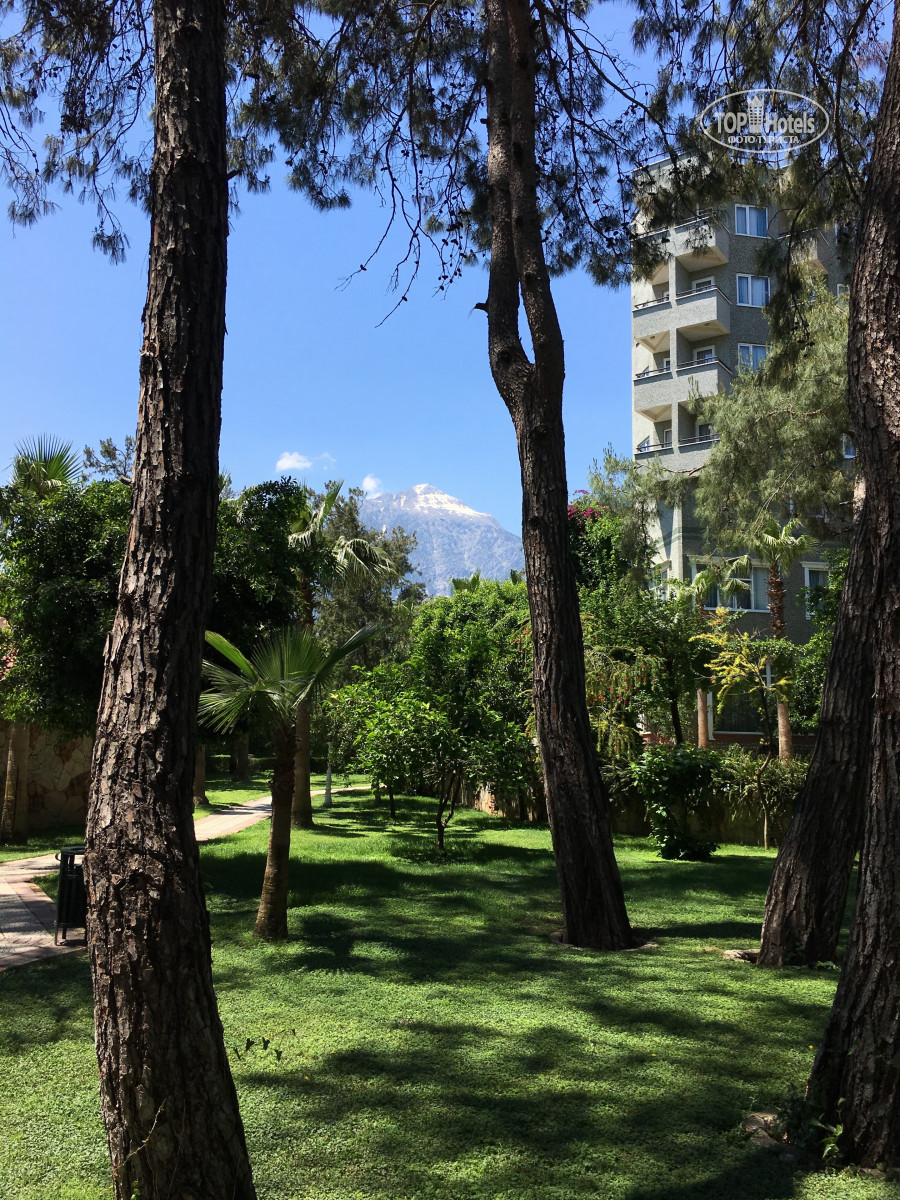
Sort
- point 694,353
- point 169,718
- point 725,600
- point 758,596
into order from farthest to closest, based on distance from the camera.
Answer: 1. point 694,353
2. point 758,596
3. point 725,600
4. point 169,718

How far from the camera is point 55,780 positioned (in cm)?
1727

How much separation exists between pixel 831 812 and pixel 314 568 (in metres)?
9.74

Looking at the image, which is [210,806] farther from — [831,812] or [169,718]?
[169,718]

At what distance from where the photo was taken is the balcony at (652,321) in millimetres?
28859

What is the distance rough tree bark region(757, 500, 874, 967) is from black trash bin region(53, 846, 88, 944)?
19.6 ft

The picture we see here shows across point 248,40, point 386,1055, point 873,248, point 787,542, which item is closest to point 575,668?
point 386,1055

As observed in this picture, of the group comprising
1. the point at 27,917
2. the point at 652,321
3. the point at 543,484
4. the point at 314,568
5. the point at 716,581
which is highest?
the point at 652,321

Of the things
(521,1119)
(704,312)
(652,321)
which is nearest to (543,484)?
(521,1119)

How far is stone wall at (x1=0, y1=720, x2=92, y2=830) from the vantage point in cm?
1695

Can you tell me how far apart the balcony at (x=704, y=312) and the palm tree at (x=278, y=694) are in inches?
939

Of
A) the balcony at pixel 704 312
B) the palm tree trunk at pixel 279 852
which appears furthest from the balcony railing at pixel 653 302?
the palm tree trunk at pixel 279 852

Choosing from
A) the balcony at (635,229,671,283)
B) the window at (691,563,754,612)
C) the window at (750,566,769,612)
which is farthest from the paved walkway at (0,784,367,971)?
the window at (750,566,769,612)

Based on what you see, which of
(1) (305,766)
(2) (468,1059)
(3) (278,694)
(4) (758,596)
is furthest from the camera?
(4) (758,596)

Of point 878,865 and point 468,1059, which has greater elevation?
point 878,865
